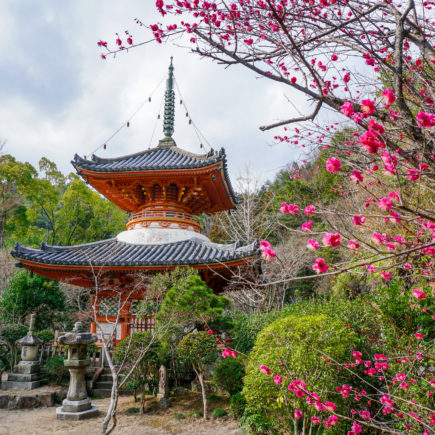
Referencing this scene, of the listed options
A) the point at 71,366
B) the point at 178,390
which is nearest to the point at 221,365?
the point at 178,390

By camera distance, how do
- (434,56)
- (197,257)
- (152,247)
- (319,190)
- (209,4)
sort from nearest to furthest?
(434,56), (209,4), (197,257), (152,247), (319,190)

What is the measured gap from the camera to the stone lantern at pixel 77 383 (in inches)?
274

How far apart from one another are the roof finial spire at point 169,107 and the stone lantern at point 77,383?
821 cm

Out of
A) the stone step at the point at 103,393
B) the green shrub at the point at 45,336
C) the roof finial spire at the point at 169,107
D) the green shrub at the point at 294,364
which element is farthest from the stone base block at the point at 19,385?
the roof finial spire at the point at 169,107

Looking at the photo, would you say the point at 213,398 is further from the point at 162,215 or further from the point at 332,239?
the point at 332,239

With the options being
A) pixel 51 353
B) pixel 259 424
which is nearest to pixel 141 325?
pixel 51 353

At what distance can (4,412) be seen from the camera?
746 centimetres

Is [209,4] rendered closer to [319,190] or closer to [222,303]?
[222,303]

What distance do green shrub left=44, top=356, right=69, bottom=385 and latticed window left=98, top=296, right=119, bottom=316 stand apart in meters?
1.61

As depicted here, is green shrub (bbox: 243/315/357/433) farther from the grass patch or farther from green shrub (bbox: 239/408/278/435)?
the grass patch

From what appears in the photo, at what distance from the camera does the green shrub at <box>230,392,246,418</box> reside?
656 cm

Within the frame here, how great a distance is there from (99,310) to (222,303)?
4.34 meters

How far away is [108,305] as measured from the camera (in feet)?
31.5

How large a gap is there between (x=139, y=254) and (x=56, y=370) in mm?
3940
